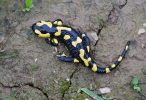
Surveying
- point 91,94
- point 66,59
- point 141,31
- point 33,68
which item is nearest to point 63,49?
point 66,59

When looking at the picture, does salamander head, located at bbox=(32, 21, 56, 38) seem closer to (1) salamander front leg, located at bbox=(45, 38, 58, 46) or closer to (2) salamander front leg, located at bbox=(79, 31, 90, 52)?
(1) salamander front leg, located at bbox=(45, 38, 58, 46)

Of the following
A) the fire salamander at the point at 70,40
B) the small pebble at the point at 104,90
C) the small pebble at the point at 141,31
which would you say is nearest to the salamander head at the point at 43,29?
the fire salamander at the point at 70,40

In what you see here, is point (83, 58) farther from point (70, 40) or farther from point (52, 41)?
point (52, 41)

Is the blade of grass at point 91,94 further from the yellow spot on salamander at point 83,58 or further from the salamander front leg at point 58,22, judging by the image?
the salamander front leg at point 58,22

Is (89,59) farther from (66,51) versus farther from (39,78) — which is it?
(39,78)

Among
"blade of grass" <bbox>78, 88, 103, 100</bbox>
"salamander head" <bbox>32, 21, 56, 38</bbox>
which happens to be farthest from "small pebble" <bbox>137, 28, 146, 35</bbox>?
"salamander head" <bbox>32, 21, 56, 38</bbox>

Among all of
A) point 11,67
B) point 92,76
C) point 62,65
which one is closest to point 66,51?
point 62,65
